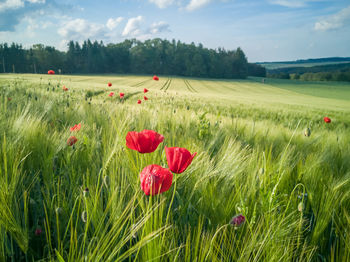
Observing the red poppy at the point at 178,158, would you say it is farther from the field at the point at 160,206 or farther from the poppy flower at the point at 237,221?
the poppy flower at the point at 237,221

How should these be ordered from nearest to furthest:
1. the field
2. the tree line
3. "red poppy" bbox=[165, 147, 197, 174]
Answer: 1. the field
2. "red poppy" bbox=[165, 147, 197, 174]
3. the tree line

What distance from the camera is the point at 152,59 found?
6050 centimetres

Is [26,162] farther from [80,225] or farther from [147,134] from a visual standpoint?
[147,134]

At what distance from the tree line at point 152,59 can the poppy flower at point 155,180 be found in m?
57.9

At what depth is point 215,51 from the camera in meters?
63.0

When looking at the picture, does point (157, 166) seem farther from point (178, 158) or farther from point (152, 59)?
point (152, 59)

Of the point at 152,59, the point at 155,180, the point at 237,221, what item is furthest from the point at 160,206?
the point at 152,59

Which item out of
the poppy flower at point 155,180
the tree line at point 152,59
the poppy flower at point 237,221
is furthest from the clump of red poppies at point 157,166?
the tree line at point 152,59

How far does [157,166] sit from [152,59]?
210ft

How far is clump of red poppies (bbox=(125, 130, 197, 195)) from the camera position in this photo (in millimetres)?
524

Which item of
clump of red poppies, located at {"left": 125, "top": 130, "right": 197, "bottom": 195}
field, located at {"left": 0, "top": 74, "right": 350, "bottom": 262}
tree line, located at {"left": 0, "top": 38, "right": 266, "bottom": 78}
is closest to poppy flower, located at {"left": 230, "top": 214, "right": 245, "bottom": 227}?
field, located at {"left": 0, "top": 74, "right": 350, "bottom": 262}

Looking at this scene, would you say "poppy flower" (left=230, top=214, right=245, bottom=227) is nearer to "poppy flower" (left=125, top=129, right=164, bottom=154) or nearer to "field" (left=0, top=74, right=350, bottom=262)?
"field" (left=0, top=74, right=350, bottom=262)

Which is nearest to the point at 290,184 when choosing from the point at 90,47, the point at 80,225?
the point at 80,225

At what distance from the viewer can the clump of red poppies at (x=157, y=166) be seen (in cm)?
52
